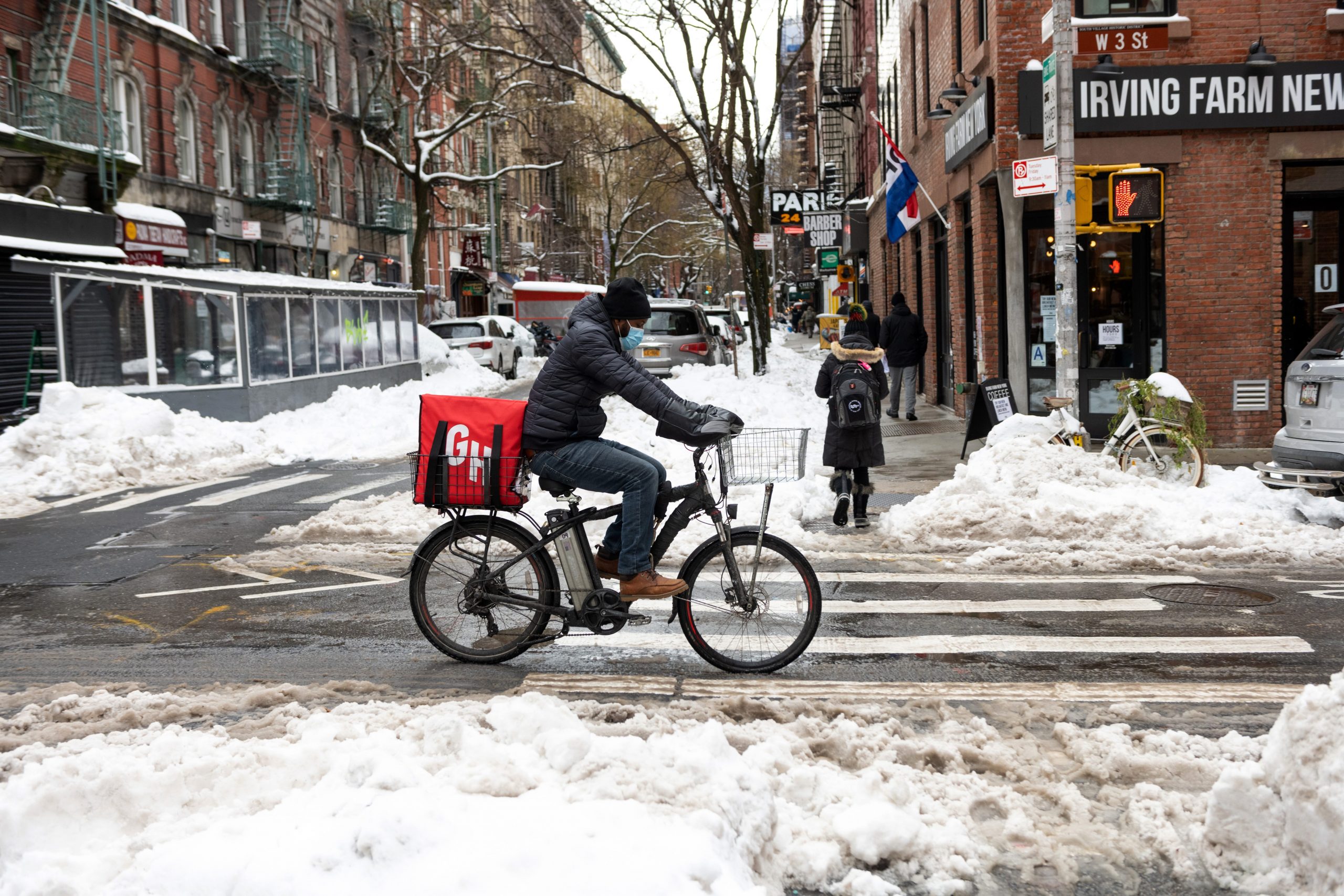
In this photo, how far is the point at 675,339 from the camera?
29.3 metres

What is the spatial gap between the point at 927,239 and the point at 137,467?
14.4m

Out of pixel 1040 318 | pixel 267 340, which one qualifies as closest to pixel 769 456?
pixel 1040 318

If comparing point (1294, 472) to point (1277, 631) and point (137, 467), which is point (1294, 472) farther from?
point (137, 467)

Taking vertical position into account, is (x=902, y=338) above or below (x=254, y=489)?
above

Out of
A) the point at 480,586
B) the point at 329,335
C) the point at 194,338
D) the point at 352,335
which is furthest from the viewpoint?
the point at 352,335

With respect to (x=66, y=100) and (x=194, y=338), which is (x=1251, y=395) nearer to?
(x=194, y=338)

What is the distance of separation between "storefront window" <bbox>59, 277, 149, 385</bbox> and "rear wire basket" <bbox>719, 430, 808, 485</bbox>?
1409 cm

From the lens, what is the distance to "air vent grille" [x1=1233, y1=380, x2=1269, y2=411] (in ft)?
51.8

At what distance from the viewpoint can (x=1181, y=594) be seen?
25.9 ft

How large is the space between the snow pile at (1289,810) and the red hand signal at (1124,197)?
29.7 feet

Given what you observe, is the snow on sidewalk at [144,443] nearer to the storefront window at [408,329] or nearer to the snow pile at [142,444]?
the snow pile at [142,444]

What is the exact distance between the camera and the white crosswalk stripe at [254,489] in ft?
43.0

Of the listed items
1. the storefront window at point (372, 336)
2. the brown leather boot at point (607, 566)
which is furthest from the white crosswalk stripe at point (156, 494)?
the storefront window at point (372, 336)

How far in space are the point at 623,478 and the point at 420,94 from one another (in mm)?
38801
